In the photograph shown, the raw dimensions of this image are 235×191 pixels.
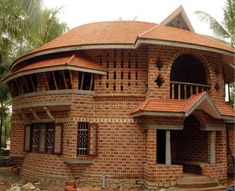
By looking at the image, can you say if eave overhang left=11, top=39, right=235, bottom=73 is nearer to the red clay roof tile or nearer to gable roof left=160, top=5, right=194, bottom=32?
the red clay roof tile

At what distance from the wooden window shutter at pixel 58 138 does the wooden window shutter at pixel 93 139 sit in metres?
1.19

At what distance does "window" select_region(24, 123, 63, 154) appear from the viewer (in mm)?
13297

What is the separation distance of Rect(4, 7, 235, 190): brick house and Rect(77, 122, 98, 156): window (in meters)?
0.04

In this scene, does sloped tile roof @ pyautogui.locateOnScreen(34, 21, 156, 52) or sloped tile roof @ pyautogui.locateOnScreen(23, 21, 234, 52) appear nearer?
sloped tile roof @ pyautogui.locateOnScreen(23, 21, 234, 52)

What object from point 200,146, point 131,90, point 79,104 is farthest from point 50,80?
point 200,146

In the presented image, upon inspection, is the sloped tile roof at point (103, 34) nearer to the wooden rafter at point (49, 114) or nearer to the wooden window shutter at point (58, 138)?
the wooden rafter at point (49, 114)

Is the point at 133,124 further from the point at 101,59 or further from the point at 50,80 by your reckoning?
the point at 50,80

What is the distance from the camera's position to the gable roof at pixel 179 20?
1545 cm

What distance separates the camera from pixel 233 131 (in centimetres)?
1642

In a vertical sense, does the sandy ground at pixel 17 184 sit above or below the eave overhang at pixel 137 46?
below

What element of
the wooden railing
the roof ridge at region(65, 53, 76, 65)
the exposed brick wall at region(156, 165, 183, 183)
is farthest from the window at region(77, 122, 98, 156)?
the wooden railing

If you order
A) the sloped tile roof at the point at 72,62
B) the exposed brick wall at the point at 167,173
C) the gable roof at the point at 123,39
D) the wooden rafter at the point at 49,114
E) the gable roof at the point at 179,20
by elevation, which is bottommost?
the exposed brick wall at the point at 167,173

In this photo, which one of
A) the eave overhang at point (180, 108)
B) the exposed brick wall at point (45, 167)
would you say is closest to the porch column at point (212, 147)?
the eave overhang at point (180, 108)

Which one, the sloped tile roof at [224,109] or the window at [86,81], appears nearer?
the window at [86,81]
